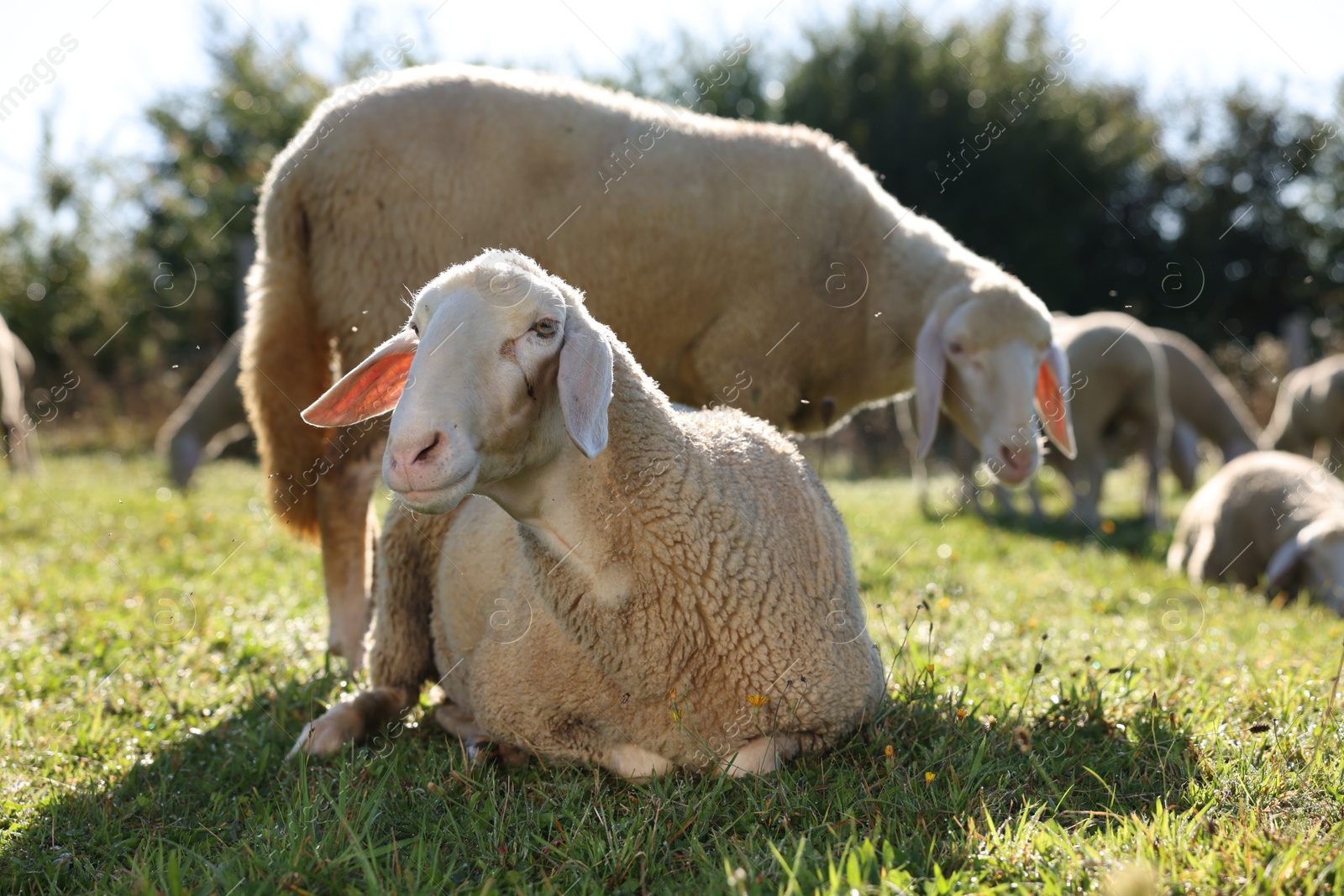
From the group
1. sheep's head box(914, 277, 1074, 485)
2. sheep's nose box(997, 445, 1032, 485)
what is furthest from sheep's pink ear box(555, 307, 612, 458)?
sheep's nose box(997, 445, 1032, 485)

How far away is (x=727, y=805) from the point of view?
7.43 ft

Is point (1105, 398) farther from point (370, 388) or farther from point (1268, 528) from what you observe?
point (370, 388)

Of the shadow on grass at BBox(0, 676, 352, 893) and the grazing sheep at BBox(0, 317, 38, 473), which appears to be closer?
the shadow on grass at BBox(0, 676, 352, 893)

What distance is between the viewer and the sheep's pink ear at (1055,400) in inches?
160

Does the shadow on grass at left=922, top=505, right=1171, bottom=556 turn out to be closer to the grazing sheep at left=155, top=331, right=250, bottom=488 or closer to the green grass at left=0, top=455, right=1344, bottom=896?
the green grass at left=0, top=455, right=1344, bottom=896

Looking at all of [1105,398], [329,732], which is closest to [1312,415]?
[1105,398]

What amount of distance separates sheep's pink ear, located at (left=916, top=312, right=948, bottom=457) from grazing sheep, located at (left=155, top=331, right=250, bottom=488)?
23.9 feet

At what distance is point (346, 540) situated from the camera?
388 centimetres

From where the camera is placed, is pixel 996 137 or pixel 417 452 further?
pixel 996 137

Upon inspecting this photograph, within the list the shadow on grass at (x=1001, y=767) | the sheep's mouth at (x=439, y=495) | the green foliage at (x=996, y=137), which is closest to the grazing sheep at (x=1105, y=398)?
the shadow on grass at (x=1001, y=767)

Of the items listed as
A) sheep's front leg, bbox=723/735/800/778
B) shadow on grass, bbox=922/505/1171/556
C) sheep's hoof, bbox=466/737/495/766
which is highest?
sheep's front leg, bbox=723/735/800/778

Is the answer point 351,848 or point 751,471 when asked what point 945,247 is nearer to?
point 751,471

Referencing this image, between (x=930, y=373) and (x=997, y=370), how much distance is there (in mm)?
259

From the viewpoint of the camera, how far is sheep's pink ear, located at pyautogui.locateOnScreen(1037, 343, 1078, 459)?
4070 mm
